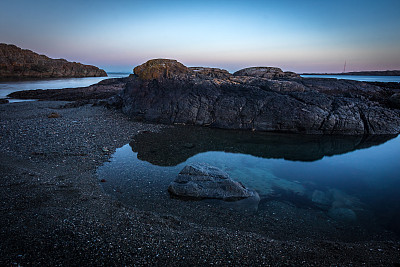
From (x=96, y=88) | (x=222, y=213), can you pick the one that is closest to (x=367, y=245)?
(x=222, y=213)

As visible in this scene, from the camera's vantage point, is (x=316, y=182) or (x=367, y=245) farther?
(x=316, y=182)

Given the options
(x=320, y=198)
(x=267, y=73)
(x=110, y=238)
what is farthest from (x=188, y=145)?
(x=267, y=73)

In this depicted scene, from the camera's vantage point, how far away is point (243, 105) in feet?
76.3

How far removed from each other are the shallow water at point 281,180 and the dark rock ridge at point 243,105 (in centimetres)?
201

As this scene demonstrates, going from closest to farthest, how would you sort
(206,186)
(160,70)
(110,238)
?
1. (110,238)
2. (206,186)
3. (160,70)

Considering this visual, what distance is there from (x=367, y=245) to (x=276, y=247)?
3.29 m

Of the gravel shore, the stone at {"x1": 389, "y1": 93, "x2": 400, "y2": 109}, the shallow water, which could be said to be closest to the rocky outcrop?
the stone at {"x1": 389, "y1": 93, "x2": 400, "y2": 109}

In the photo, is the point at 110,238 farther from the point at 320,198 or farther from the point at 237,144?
the point at 237,144

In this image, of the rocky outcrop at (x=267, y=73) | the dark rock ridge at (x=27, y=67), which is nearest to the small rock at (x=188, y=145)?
the rocky outcrop at (x=267, y=73)

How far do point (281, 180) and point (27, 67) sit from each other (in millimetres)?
132329

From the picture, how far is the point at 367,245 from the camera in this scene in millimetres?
6906

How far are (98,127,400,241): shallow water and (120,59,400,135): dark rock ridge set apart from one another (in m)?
2.01

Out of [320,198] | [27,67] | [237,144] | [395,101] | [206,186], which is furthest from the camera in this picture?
[27,67]

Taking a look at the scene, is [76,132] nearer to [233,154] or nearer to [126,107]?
[126,107]
